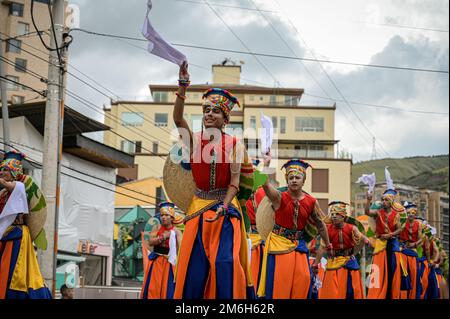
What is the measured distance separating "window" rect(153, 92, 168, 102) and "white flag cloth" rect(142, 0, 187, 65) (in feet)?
170

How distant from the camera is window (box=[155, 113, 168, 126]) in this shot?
180ft

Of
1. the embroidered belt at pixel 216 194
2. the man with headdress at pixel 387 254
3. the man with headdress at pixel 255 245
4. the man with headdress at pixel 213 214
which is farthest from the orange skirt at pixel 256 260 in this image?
the embroidered belt at pixel 216 194

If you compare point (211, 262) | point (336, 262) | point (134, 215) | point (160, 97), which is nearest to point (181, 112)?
point (211, 262)

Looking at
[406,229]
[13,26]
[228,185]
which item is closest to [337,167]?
[13,26]

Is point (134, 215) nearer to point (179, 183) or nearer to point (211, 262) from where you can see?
point (179, 183)

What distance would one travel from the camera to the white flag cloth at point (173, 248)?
10.9 meters

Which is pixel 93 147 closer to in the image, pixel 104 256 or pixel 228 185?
pixel 104 256

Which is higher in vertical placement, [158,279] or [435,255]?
[435,255]

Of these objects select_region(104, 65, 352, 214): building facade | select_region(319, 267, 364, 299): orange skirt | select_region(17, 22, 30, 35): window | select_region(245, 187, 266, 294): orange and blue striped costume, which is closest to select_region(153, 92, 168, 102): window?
select_region(104, 65, 352, 214): building facade

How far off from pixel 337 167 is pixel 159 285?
4281 centimetres

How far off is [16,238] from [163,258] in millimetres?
3481

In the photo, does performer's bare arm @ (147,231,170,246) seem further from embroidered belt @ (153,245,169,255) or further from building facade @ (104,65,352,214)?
building facade @ (104,65,352,214)

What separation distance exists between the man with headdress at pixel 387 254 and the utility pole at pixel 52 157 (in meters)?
5.55

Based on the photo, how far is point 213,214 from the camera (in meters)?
6.12
